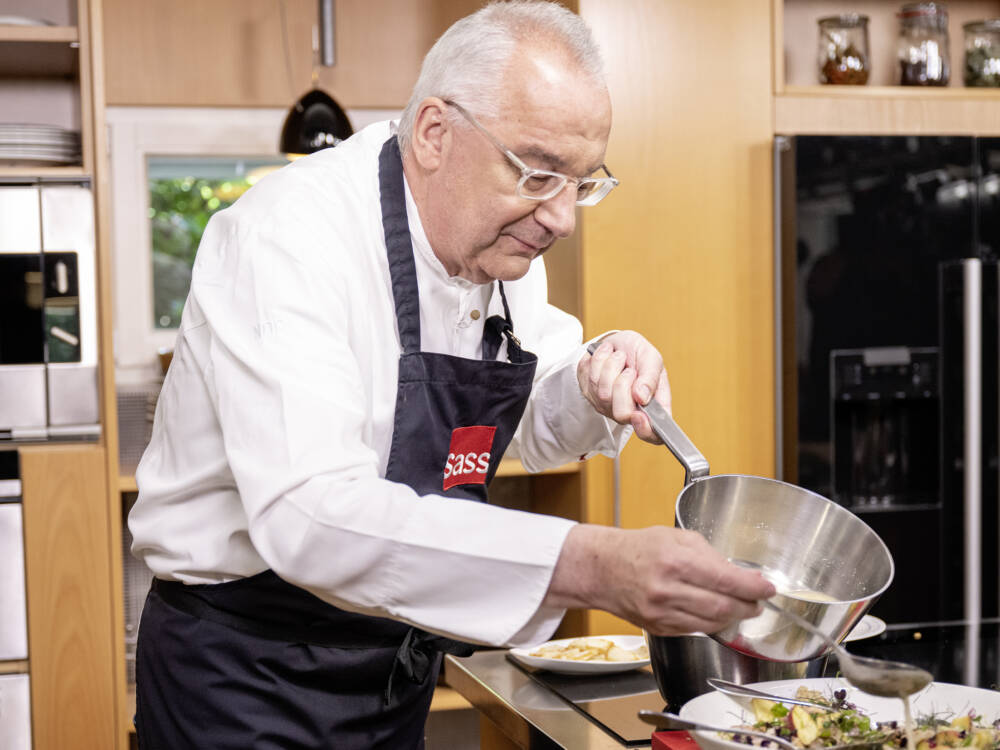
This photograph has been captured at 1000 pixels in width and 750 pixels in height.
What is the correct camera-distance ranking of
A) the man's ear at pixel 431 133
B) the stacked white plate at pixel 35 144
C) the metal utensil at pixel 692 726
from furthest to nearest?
1. the stacked white plate at pixel 35 144
2. the man's ear at pixel 431 133
3. the metal utensil at pixel 692 726

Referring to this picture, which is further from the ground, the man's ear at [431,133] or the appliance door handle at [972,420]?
the man's ear at [431,133]

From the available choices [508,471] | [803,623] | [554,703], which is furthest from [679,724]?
[508,471]

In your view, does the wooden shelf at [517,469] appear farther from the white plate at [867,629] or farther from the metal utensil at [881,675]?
the metal utensil at [881,675]

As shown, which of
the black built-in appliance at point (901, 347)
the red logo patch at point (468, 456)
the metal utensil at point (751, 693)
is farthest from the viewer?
the black built-in appliance at point (901, 347)

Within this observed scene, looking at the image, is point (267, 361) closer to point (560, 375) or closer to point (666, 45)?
point (560, 375)

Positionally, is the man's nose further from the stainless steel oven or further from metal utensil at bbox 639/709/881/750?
the stainless steel oven

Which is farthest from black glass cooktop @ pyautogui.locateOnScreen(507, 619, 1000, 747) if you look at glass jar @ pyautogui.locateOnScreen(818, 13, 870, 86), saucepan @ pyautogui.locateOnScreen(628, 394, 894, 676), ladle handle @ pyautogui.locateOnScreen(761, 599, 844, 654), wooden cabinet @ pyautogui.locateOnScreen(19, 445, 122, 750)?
glass jar @ pyautogui.locateOnScreen(818, 13, 870, 86)

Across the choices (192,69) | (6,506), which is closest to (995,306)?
(192,69)

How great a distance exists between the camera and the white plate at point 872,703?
109 centimetres

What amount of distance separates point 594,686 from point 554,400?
380 mm

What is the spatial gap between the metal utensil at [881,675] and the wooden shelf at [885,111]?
1981 millimetres

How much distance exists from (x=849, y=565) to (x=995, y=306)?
184 centimetres

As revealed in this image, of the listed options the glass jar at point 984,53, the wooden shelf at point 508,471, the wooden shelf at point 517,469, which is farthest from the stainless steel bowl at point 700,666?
the glass jar at point 984,53

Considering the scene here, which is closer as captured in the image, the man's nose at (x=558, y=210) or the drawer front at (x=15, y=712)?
the man's nose at (x=558, y=210)
